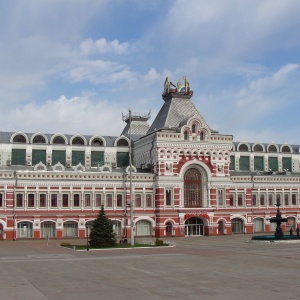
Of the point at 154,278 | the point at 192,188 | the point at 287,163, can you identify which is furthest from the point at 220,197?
the point at 154,278

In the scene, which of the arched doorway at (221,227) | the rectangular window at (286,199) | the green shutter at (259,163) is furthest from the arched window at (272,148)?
the arched doorway at (221,227)

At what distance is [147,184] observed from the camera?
258 feet

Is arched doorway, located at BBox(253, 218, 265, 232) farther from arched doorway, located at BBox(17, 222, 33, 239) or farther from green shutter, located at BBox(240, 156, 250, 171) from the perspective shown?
arched doorway, located at BBox(17, 222, 33, 239)

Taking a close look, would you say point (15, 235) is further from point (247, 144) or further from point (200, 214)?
point (247, 144)

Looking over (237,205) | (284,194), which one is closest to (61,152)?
(237,205)

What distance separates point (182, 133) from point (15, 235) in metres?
28.3

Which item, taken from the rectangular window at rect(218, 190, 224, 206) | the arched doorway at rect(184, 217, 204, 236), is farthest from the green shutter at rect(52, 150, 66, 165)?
the rectangular window at rect(218, 190, 224, 206)

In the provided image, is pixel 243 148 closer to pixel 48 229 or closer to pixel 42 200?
pixel 42 200

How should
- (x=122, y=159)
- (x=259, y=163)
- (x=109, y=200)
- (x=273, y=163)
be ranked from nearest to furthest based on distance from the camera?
(x=109, y=200) < (x=122, y=159) < (x=259, y=163) < (x=273, y=163)

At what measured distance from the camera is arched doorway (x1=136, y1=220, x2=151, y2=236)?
78.1 metres

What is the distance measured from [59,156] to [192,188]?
22009 millimetres

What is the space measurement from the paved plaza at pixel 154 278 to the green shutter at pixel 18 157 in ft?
152

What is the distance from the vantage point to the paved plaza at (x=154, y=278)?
20.8m

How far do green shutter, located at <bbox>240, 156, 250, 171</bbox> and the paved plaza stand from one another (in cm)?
5834
